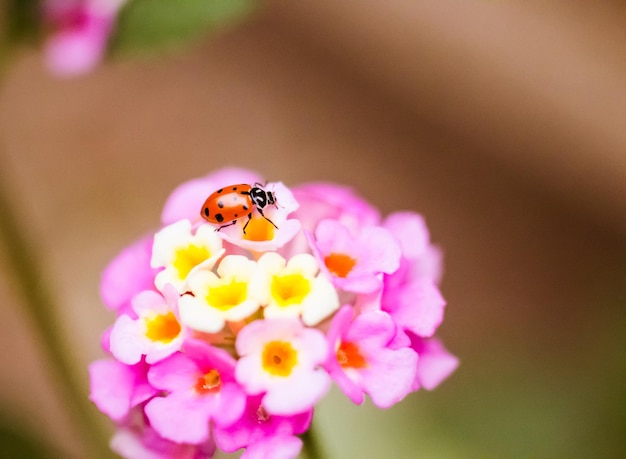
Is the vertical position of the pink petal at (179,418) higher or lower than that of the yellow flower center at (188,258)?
lower

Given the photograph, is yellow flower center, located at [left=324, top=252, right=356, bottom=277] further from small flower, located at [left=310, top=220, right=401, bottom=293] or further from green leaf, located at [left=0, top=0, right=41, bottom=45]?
green leaf, located at [left=0, top=0, right=41, bottom=45]

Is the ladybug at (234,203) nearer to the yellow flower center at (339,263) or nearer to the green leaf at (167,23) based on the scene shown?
the yellow flower center at (339,263)

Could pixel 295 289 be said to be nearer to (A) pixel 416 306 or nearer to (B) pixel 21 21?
(A) pixel 416 306

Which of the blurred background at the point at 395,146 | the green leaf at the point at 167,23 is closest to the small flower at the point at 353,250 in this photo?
the green leaf at the point at 167,23

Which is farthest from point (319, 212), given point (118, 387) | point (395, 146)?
point (395, 146)

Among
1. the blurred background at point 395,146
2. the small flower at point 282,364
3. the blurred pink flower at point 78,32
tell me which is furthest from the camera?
the blurred background at point 395,146

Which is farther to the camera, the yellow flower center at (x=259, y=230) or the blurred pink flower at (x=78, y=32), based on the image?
the blurred pink flower at (x=78, y=32)
